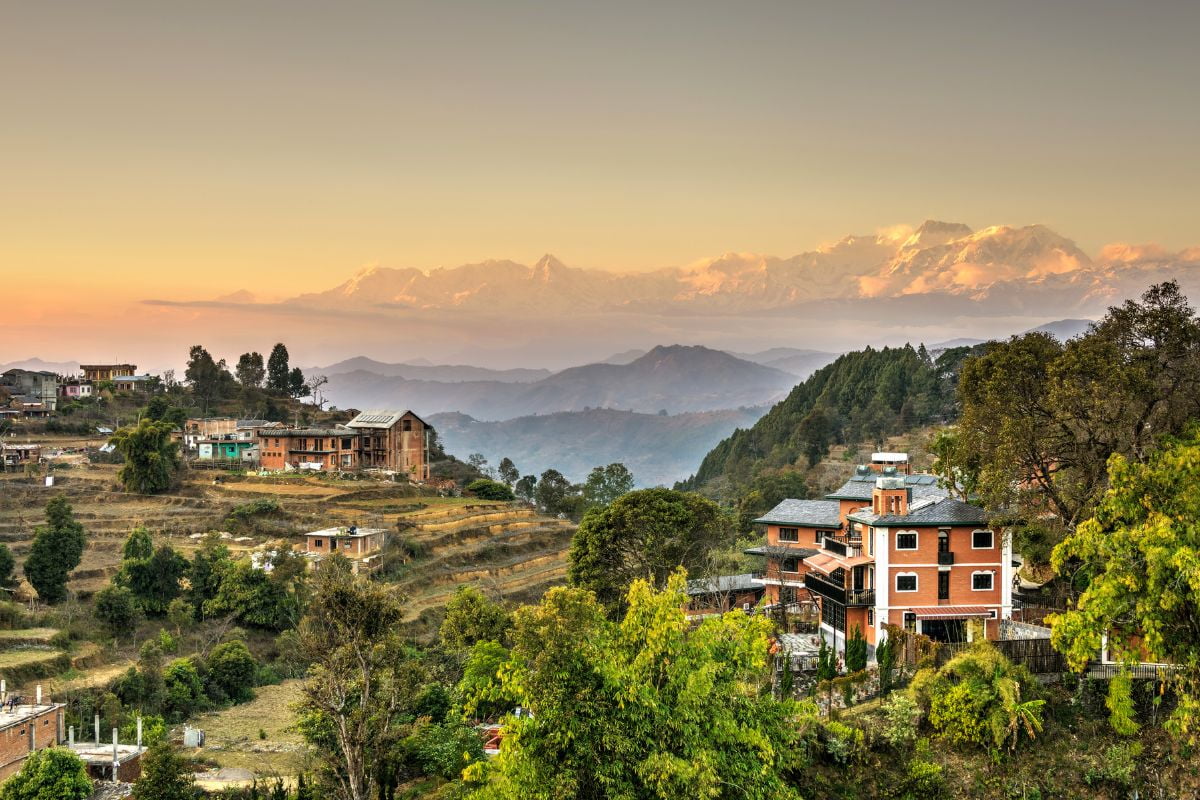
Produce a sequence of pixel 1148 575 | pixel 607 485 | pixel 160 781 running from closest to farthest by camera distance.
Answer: pixel 1148 575, pixel 160 781, pixel 607 485

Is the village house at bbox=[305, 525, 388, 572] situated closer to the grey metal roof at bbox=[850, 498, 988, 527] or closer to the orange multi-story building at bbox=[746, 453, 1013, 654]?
the orange multi-story building at bbox=[746, 453, 1013, 654]

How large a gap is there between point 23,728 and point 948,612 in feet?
80.6

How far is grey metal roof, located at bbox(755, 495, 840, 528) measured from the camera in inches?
1331

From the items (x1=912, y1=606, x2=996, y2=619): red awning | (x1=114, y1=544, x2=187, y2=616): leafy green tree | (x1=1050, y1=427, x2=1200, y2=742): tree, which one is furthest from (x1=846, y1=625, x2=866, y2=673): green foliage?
(x1=114, y1=544, x2=187, y2=616): leafy green tree

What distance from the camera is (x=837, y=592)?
25.7 metres

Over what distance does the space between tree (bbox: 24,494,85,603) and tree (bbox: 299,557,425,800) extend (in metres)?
22.3

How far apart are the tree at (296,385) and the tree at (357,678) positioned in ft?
255

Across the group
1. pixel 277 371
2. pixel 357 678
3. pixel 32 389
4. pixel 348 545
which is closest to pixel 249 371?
pixel 277 371

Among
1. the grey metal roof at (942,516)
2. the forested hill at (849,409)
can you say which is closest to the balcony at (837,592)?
the grey metal roof at (942,516)

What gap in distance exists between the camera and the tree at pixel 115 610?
35.1 meters

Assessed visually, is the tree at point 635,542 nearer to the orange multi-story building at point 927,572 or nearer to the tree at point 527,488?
the orange multi-story building at point 927,572

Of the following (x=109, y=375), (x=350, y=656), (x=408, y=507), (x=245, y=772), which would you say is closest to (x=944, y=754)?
(x=350, y=656)

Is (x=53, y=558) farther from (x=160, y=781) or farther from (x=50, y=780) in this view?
(x=160, y=781)

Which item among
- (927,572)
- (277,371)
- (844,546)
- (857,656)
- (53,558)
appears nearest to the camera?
(857,656)
